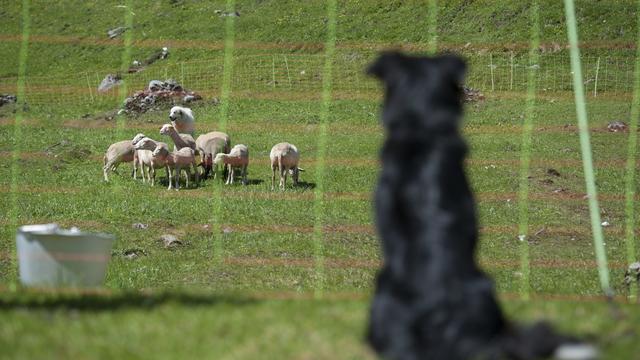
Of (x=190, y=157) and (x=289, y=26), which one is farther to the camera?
(x=289, y=26)

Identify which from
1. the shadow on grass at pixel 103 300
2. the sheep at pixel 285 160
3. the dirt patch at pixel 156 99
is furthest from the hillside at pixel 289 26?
the shadow on grass at pixel 103 300

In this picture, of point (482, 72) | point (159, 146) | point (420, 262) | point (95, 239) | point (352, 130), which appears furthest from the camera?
point (482, 72)

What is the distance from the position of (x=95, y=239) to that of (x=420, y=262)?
345 centimetres

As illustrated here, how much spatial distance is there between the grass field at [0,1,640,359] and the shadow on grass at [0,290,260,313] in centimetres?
2

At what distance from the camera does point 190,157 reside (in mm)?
19953

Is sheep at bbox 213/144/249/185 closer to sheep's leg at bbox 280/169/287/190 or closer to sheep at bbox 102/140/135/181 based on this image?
sheep's leg at bbox 280/169/287/190

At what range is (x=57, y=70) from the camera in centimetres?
4091

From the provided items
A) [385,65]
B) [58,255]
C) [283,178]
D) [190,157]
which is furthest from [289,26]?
[385,65]

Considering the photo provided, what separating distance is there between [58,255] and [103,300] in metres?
1.44

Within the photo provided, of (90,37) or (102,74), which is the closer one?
(102,74)

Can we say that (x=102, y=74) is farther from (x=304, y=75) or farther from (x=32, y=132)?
(x=32, y=132)

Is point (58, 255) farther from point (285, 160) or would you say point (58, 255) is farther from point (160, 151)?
point (160, 151)

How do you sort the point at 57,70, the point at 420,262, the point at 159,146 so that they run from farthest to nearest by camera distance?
the point at 57,70, the point at 159,146, the point at 420,262

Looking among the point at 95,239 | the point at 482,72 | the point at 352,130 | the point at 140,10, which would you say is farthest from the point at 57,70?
the point at 95,239
